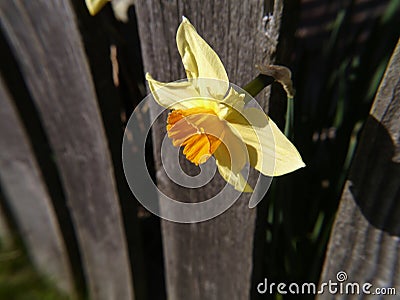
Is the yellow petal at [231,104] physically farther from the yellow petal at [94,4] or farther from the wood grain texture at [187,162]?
the yellow petal at [94,4]

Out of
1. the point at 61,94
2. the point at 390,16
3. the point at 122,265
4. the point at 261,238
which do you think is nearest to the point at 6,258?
the point at 122,265

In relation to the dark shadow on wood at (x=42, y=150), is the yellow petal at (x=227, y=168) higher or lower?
higher

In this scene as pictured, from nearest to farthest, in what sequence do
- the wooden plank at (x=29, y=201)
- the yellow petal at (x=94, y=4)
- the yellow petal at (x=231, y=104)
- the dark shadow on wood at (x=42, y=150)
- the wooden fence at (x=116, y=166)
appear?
the yellow petal at (x=231, y=104) < the wooden fence at (x=116, y=166) < the yellow petal at (x=94, y=4) < the dark shadow on wood at (x=42, y=150) < the wooden plank at (x=29, y=201)

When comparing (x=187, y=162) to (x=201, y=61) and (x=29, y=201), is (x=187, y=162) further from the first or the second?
(x=29, y=201)

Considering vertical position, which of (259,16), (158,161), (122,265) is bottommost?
(122,265)

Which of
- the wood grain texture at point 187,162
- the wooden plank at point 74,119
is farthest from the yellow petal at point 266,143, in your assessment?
the wooden plank at point 74,119

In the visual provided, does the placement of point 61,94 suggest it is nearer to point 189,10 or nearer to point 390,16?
point 189,10

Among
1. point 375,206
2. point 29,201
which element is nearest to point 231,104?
point 375,206
